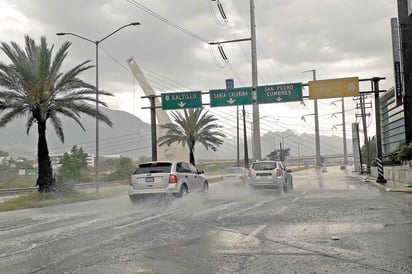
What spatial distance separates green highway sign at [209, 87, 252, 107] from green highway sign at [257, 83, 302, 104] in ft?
2.94

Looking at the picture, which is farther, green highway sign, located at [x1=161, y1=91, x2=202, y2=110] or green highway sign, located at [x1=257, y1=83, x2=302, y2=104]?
green highway sign, located at [x1=161, y1=91, x2=202, y2=110]

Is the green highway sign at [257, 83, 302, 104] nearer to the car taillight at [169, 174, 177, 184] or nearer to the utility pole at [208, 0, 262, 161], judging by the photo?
the utility pole at [208, 0, 262, 161]

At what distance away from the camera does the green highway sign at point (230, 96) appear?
3309cm

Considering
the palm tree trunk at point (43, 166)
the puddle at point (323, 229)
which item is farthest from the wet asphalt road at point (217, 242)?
the palm tree trunk at point (43, 166)

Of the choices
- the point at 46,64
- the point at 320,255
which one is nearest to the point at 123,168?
the point at 46,64

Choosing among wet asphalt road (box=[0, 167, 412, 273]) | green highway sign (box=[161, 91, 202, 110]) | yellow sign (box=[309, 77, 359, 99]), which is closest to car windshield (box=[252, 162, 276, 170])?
wet asphalt road (box=[0, 167, 412, 273])

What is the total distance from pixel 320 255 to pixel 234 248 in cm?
148

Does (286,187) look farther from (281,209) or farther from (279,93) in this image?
(279,93)

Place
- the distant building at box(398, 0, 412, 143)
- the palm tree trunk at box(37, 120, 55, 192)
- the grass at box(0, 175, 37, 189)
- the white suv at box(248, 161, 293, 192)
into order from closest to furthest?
the white suv at box(248, 161, 293, 192) < the palm tree trunk at box(37, 120, 55, 192) < the distant building at box(398, 0, 412, 143) < the grass at box(0, 175, 37, 189)

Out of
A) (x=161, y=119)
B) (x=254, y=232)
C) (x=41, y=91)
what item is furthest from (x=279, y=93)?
(x=161, y=119)

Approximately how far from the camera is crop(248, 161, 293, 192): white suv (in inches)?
825

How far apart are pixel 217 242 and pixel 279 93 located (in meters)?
24.8

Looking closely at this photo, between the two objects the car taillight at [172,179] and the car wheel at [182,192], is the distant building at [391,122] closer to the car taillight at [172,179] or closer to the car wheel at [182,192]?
the car wheel at [182,192]

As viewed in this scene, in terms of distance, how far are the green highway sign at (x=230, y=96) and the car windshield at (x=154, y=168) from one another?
56.2ft
